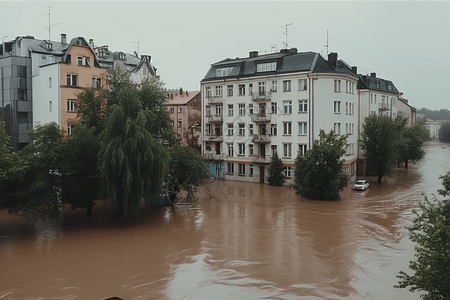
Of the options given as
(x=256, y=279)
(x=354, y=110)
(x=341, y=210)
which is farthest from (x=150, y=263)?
(x=354, y=110)

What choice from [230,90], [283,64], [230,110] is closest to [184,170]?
[230,110]

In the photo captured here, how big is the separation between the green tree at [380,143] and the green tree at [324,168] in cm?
1182

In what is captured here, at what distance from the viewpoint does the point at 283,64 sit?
45094mm

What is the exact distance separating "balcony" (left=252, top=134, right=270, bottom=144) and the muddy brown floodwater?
12.4m

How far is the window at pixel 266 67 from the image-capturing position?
45.6m

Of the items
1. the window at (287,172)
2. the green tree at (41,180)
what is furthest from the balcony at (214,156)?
the green tree at (41,180)

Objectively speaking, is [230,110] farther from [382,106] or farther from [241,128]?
[382,106]

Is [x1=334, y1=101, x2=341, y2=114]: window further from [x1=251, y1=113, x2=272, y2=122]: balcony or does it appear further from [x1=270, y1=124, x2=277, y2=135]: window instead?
[x1=251, y1=113, x2=272, y2=122]: balcony

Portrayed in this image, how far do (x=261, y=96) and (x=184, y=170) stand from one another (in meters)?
16.9

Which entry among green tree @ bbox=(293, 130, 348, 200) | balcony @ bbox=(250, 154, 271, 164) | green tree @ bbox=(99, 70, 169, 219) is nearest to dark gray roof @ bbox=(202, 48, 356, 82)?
balcony @ bbox=(250, 154, 271, 164)

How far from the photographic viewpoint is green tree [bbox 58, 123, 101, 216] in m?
25.8

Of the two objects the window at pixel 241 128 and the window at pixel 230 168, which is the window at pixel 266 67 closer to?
the window at pixel 241 128

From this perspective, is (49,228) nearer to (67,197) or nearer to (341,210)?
(67,197)

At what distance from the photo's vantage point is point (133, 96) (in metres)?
27.6
